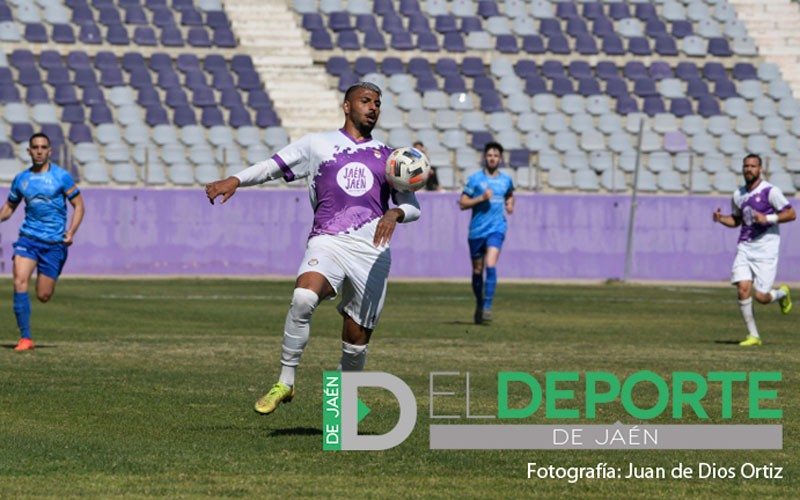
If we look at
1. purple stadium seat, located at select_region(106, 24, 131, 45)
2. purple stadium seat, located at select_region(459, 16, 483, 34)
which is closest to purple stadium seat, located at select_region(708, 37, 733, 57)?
purple stadium seat, located at select_region(459, 16, 483, 34)

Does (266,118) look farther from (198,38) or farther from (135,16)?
(135,16)

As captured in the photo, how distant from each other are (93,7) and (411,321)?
21.3 metres

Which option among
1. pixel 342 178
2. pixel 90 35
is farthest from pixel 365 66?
pixel 342 178

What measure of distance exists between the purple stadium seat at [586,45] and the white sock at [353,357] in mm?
33395

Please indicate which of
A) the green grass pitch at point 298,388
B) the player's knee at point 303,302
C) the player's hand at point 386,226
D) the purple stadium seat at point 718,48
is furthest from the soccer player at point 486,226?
the purple stadium seat at point 718,48

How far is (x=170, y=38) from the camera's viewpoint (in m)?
40.1

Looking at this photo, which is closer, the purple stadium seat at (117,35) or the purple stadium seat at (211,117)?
the purple stadium seat at (211,117)

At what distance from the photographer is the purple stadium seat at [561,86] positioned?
4131 centimetres

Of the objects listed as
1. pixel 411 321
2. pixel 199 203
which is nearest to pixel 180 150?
pixel 199 203

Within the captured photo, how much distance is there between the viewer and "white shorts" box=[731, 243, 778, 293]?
64.1ft

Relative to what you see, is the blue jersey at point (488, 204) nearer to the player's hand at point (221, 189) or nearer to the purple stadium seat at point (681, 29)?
the player's hand at point (221, 189)

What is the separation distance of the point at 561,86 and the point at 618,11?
14.3ft

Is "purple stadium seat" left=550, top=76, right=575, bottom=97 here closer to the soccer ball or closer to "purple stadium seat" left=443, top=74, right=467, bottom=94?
"purple stadium seat" left=443, top=74, right=467, bottom=94

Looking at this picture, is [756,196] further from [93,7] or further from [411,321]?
[93,7]
